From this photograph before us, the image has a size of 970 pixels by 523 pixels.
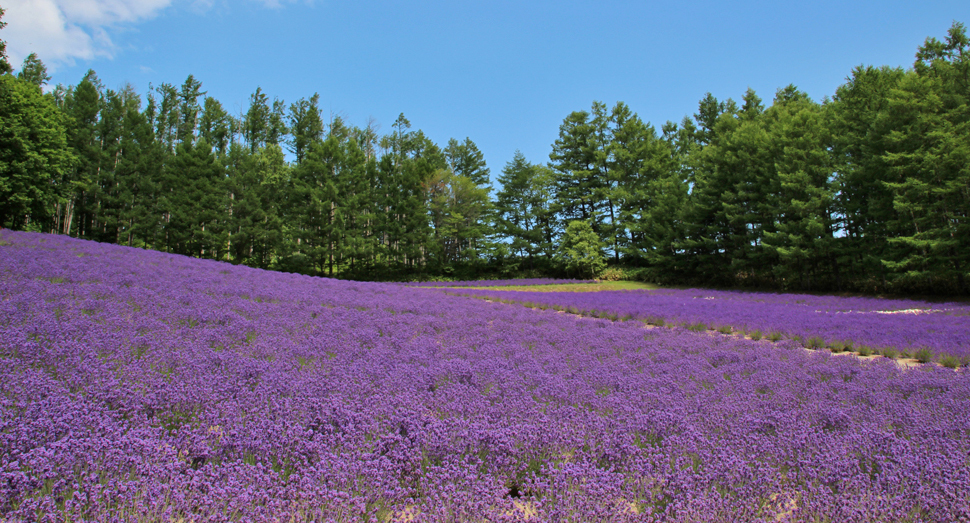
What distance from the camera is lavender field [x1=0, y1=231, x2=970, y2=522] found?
238 cm

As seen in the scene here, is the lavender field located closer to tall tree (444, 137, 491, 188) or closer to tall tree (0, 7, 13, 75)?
tall tree (0, 7, 13, 75)

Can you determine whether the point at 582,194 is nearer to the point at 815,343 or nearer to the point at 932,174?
the point at 932,174

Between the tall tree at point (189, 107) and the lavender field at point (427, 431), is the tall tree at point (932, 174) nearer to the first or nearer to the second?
the lavender field at point (427, 431)

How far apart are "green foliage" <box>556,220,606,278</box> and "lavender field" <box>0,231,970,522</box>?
93.4ft

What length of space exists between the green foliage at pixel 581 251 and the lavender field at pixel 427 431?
93.4ft

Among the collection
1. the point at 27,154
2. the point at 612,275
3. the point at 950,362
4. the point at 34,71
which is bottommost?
the point at 950,362

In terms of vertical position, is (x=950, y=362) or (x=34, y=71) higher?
(x=34, y=71)

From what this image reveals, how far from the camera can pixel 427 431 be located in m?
3.33

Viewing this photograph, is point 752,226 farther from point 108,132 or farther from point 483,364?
point 108,132

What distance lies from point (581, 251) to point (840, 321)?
23665mm

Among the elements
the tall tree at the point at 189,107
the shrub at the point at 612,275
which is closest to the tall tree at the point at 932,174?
the shrub at the point at 612,275

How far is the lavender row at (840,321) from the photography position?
8.71 metres

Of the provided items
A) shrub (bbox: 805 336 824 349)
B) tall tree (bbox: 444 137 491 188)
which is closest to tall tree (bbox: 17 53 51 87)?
tall tree (bbox: 444 137 491 188)

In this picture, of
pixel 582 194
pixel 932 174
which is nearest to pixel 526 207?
pixel 582 194
